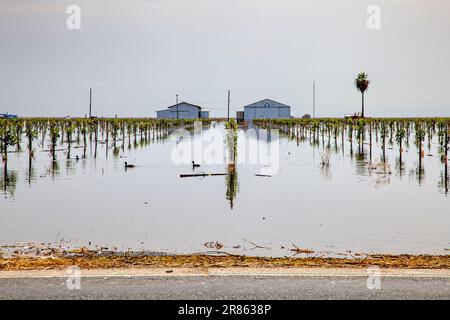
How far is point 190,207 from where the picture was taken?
857 inches

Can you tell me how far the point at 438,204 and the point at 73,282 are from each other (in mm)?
18354

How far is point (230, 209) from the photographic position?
21.6 meters

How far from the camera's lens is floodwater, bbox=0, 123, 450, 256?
50.9 feet

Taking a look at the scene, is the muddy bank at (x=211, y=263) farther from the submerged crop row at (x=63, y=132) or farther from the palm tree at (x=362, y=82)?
the palm tree at (x=362, y=82)

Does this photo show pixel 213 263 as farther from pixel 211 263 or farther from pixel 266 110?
pixel 266 110

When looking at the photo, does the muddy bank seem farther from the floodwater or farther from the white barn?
the white barn

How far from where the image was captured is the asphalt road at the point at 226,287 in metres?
8.01

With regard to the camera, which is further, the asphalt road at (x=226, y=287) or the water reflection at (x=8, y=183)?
the water reflection at (x=8, y=183)

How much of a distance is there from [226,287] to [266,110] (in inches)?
5005

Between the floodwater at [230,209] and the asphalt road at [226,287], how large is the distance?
4.98 metres

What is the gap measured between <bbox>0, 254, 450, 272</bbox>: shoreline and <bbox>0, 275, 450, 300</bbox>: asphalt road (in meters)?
1.04

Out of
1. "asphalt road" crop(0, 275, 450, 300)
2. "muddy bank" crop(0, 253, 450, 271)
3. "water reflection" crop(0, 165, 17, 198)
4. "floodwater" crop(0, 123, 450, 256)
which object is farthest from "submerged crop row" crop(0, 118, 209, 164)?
"asphalt road" crop(0, 275, 450, 300)

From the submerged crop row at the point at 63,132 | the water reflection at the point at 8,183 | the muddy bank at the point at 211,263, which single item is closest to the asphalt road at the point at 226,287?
the muddy bank at the point at 211,263

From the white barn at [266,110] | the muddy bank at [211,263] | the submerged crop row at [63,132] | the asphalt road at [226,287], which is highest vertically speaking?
the white barn at [266,110]
